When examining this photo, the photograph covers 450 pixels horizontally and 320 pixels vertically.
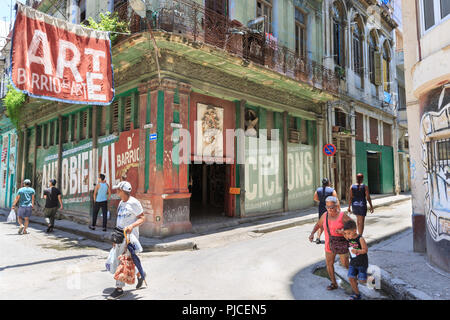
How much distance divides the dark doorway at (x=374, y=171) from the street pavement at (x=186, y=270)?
41.2ft

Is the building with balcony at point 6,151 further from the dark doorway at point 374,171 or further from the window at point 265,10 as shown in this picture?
the dark doorway at point 374,171

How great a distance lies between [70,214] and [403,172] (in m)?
22.2

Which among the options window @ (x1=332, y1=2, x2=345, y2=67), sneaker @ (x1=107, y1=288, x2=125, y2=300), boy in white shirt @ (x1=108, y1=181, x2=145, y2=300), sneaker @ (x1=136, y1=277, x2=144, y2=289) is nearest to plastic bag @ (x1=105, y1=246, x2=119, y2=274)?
boy in white shirt @ (x1=108, y1=181, x2=145, y2=300)

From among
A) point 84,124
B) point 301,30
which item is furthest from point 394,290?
point 301,30

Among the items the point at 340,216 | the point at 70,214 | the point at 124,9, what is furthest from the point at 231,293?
the point at 70,214

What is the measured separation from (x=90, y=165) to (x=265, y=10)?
9.12 m

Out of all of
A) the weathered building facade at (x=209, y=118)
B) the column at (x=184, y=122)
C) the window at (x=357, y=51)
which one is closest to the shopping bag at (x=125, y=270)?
the weathered building facade at (x=209, y=118)

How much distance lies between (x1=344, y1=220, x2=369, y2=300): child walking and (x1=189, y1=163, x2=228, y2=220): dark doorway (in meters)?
8.45

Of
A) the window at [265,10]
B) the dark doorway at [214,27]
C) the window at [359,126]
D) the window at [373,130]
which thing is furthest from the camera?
the window at [373,130]

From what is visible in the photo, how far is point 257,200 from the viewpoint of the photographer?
11.6m

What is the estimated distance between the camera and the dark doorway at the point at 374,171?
20.2 meters

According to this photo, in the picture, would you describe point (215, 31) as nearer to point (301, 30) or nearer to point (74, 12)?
point (301, 30)

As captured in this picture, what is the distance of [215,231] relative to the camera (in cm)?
922

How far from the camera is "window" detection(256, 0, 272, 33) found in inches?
489
